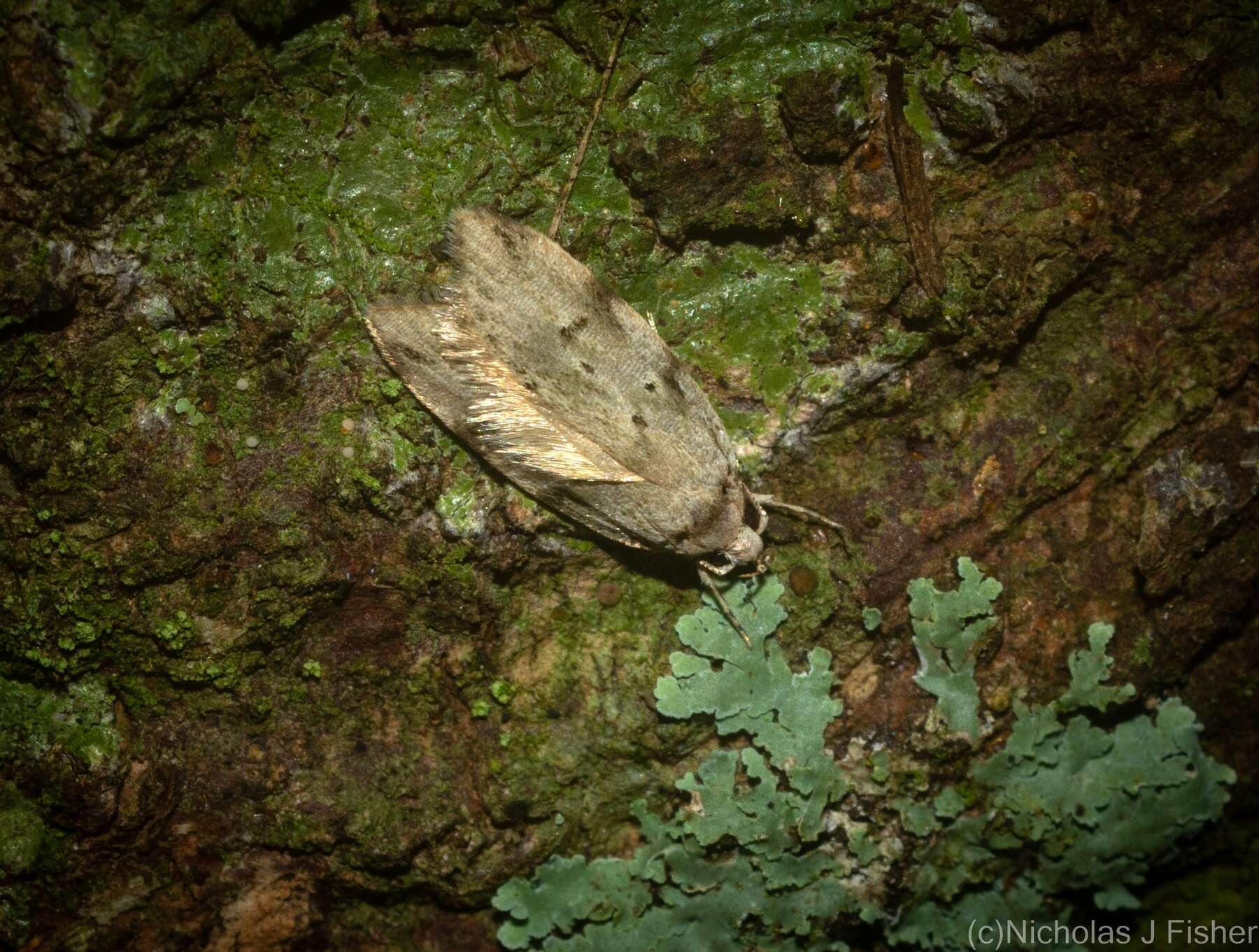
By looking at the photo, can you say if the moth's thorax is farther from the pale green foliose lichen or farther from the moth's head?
the pale green foliose lichen

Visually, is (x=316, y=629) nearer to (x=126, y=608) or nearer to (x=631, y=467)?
(x=126, y=608)

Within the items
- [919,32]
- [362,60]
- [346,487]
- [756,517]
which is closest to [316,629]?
[346,487]

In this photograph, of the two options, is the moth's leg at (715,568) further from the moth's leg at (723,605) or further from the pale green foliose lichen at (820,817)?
the pale green foliose lichen at (820,817)

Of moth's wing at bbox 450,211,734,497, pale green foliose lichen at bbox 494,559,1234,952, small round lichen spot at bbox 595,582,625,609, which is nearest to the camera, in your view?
moth's wing at bbox 450,211,734,497

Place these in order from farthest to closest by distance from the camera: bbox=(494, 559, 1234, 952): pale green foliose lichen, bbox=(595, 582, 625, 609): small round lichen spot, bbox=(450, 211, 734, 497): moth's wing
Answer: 1. bbox=(595, 582, 625, 609): small round lichen spot
2. bbox=(494, 559, 1234, 952): pale green foliose lichen
3. bbox=(450, 211, 734, 497): moth's wing

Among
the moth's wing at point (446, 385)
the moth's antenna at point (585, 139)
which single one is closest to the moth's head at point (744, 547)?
the moth's wing at point (446, 385)

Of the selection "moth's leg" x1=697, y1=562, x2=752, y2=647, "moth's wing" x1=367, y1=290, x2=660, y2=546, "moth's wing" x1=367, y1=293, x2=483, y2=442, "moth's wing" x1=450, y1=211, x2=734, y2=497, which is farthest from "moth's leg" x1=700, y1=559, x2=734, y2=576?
"moth's wing" x1=367, y1=293, x2=483, y2=442

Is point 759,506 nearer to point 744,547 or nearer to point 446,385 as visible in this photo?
point 744,547
